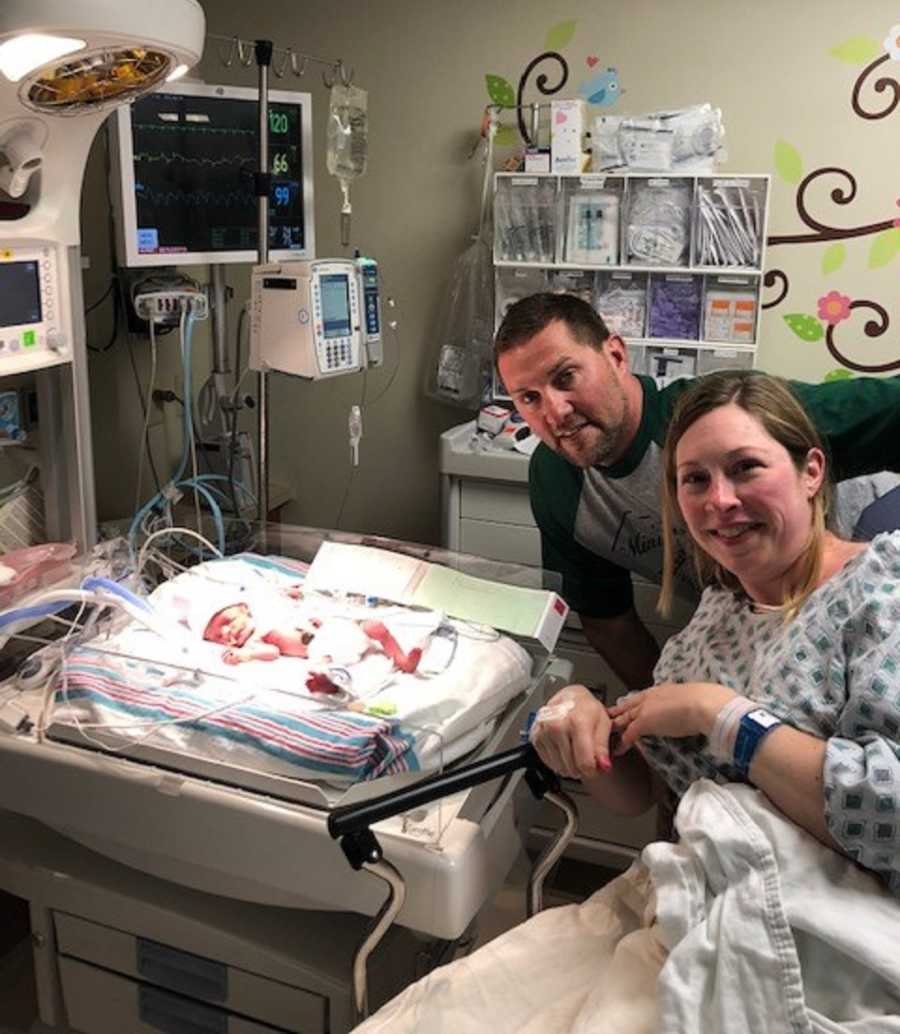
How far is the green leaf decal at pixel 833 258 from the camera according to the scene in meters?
3.02

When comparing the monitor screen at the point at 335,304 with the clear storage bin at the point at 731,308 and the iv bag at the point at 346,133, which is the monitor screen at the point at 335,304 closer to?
the iv bag at the point at 346,133

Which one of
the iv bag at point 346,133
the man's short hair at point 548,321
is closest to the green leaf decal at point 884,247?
the man's short hair at point 548,321

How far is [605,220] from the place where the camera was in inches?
115

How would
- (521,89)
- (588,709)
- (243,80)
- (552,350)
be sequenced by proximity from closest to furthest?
1. (588,709)
2. (552,350)
3. (521,89)
4. (243,80)

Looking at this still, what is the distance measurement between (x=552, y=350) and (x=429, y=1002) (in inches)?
47.9

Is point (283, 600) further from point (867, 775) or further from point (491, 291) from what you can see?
point (491, 291)

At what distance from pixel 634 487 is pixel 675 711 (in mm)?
884

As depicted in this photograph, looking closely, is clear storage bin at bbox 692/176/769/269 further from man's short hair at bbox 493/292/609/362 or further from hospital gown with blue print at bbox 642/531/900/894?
hospital gown with blue print at bbox 642/531/900/894

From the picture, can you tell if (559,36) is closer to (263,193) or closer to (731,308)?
(731,308)

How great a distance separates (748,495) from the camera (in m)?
1.39

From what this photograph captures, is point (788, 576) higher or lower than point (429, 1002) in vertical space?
higher

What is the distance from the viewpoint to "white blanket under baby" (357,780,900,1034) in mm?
1063

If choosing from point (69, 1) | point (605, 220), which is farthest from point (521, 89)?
point (69, 1)

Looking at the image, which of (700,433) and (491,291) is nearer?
(700,433)
